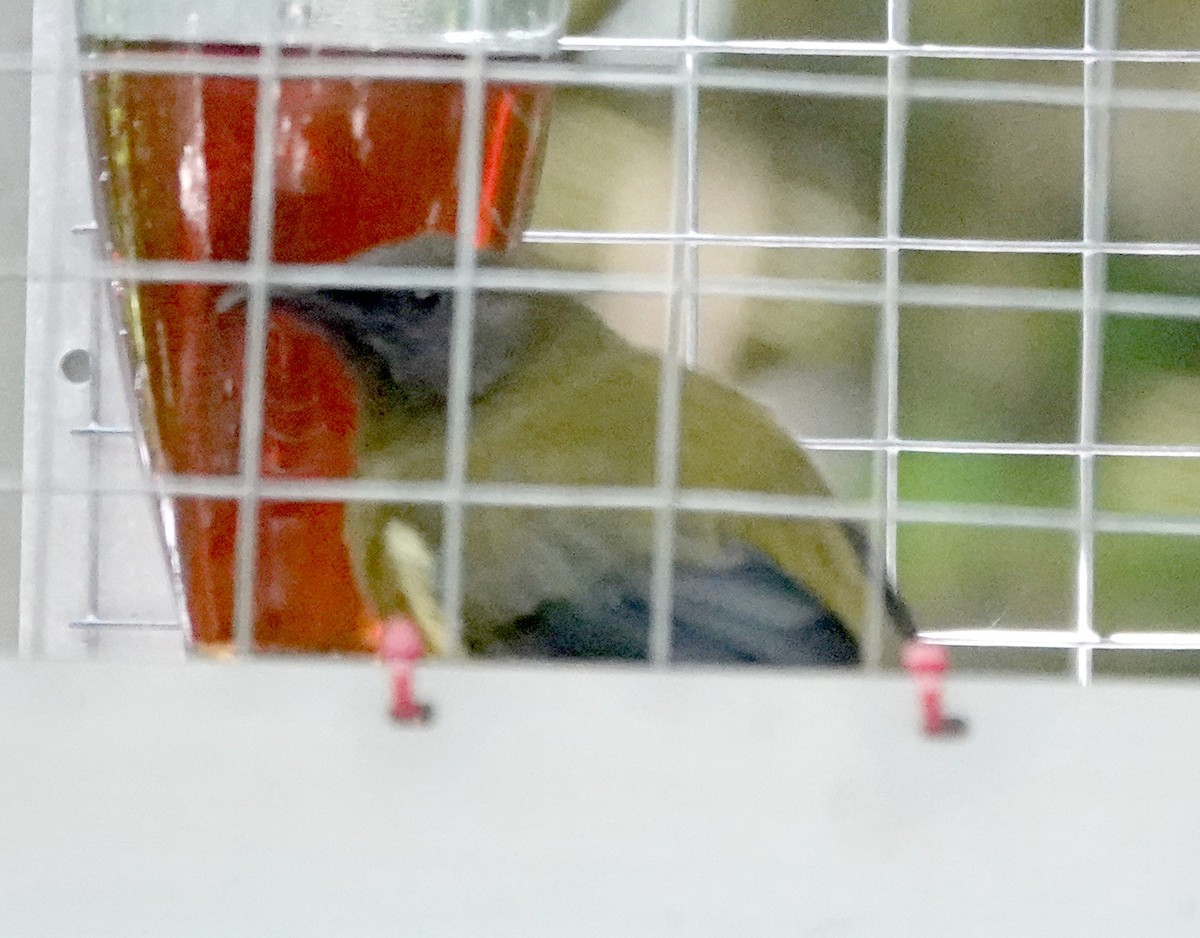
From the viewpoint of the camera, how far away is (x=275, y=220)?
52 centimetres

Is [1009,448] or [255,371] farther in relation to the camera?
[1009,448]

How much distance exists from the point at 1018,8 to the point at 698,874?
591mm

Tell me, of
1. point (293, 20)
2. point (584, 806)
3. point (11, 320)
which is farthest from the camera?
point (11, 320)

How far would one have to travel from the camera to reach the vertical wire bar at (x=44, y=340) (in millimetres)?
356

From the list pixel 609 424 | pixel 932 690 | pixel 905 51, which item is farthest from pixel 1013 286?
pixel 932 690

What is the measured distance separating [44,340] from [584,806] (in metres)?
0.19

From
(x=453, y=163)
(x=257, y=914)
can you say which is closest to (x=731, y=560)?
(x=453, y=163)

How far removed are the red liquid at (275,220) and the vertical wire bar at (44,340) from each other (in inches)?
1.5

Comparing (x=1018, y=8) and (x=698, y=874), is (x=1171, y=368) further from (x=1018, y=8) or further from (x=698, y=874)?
(x=698, y=874)

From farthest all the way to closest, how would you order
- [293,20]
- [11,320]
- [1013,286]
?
[1013,286] < [11,320] < [293,20]

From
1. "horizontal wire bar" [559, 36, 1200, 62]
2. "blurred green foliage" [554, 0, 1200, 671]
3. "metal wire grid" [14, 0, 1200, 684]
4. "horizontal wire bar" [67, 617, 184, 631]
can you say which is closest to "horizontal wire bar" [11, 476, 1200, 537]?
"metal wire grid" [14, 0, 1200, 684]

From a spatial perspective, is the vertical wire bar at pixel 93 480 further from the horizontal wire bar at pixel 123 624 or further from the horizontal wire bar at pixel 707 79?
the horizontal wire bar at pixel 707 79

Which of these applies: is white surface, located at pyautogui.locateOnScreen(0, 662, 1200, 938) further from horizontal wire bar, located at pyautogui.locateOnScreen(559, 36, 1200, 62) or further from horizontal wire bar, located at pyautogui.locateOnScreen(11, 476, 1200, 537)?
horizontal wire bar, located at pyautogui.locateOnScreen(559, 36, 1200, 62)

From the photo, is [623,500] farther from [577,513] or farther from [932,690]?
[577,513]
